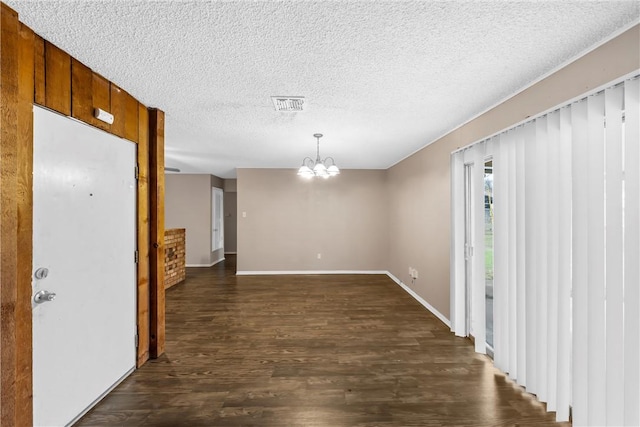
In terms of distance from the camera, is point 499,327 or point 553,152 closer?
point 553,152

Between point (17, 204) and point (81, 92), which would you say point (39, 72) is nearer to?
point (81, 92)

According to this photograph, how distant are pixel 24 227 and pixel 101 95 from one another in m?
1.11

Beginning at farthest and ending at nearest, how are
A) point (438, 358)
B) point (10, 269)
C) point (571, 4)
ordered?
point (438, 358) → point (10, 269) → point (571, 4)

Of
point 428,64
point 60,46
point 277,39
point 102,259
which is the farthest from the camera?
point 102,259

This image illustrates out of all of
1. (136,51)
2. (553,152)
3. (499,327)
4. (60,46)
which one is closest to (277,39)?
(136,51)

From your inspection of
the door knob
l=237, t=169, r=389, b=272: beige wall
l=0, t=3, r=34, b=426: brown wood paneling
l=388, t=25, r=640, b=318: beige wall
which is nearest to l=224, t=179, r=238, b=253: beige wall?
l=237, t=169, r=389, b=272: beige wall

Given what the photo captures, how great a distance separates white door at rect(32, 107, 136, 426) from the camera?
1697mm

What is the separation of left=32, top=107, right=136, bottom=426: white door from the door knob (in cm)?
1

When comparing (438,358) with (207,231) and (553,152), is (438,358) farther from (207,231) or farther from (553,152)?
(207,231)

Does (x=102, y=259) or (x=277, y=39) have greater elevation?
(x=277, y=39)

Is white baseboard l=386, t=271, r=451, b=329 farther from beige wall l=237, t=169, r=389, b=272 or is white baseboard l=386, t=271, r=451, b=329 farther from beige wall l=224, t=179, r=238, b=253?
beige wall l=224, t=179, r=238, b=253

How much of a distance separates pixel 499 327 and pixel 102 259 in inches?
130

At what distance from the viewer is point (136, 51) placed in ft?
5.91

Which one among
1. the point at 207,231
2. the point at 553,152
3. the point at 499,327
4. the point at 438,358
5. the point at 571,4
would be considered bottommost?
the point at 438,358
